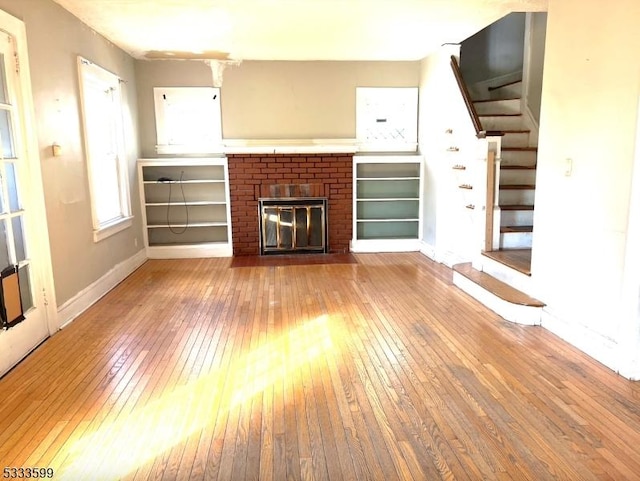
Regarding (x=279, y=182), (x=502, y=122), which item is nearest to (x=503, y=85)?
(x=502, y=122)

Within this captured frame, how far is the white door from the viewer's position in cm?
304

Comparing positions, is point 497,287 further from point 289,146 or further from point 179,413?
point 289,146

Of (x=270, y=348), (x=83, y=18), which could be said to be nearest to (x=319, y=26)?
(x=83, y=18)

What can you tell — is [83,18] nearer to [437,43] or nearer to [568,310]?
[437,43]

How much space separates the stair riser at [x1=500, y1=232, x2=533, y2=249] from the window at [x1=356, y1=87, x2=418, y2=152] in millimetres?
2372

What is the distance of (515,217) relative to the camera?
4852 mm

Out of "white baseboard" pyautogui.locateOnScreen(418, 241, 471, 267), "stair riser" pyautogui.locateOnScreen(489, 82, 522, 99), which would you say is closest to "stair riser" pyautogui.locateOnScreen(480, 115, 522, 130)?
"stair riser" pyautogui.locateOnScreen(489, 82, 522, 99)

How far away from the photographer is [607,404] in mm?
2494

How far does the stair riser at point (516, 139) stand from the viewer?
5.41m

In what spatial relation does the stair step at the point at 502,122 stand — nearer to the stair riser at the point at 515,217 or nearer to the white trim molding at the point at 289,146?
the stair riser at the point at 515,217

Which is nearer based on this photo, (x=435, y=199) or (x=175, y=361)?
(x=175, y=361)

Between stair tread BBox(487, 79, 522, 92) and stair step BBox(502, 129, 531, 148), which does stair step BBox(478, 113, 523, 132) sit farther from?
stair tread BBox(487, 79, 522, 92)

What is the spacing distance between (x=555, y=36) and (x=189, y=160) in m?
4.38

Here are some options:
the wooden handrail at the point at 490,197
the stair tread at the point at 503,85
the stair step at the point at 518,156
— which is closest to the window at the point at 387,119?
the stair tread at the point at 503,85
